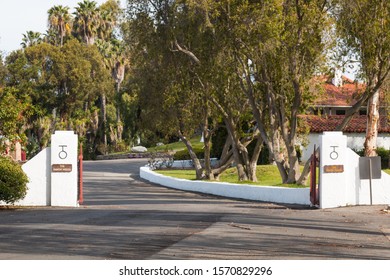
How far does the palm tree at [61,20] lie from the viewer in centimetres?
9901

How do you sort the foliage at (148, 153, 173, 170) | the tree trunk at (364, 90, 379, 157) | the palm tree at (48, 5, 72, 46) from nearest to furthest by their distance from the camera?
the tree trunk at (364, 90, 379, 157), the foliage at (148, 153, 173, 170), the palm tree at (48, 5, 72, 46)

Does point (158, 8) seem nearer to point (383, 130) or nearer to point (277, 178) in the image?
point (277, 178)

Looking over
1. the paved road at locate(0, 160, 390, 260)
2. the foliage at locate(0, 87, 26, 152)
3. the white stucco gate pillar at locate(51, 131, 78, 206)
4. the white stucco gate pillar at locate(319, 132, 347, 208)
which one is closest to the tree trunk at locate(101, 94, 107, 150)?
the foliage at locate(0, 87, 26, 152)

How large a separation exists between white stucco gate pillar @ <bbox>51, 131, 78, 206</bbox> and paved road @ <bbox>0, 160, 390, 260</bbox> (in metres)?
0.87

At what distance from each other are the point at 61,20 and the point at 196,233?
8516 centimetres

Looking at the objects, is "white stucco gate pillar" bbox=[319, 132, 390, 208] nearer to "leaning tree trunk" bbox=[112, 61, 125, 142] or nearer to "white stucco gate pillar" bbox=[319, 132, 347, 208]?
"white stucco gate pillar" bbox=[319, 132, 347, 208]

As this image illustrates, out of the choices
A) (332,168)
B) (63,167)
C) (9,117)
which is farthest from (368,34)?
(9,117)

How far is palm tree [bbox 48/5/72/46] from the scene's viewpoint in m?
99.0

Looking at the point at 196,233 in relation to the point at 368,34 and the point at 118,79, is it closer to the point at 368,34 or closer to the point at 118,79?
the point at 368,34

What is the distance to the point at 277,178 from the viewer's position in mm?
48281

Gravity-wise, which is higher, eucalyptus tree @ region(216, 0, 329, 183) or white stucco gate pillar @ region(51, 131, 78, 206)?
eucalyptus tree @ region(216, 0, 329, 183)

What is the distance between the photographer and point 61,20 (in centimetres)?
9931

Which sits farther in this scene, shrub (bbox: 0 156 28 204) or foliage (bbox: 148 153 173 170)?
foliage (bbox: 148 153 173 170)
